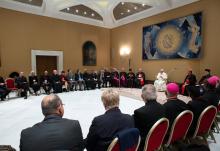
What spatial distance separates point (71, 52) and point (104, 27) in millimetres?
3305

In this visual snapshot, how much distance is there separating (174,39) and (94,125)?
8.93m

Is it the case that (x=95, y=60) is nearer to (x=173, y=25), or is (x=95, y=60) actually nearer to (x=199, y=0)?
(x=173, y=25)

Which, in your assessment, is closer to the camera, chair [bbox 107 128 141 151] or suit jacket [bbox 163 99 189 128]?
chair [bbox 107 128 141 151]

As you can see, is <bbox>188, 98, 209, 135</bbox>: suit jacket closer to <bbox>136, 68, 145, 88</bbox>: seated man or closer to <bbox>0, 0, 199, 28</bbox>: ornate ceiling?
<bbox>0, 0, 199, 28</bbox>: ornate ceiling

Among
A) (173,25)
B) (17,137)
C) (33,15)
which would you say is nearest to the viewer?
(17,137)

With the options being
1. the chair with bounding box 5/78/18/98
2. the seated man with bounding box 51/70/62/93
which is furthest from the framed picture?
the chair with bounding box 5/78/18/98

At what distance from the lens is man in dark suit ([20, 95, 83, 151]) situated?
1395 millimetres

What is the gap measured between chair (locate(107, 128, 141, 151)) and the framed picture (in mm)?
11338

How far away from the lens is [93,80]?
36.0 feet

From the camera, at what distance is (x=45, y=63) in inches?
470

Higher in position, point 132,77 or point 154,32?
point 154,32

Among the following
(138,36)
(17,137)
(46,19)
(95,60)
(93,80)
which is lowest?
(17,137)

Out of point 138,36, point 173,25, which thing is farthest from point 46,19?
point 173,25

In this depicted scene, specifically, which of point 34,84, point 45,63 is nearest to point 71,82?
point 34,84
